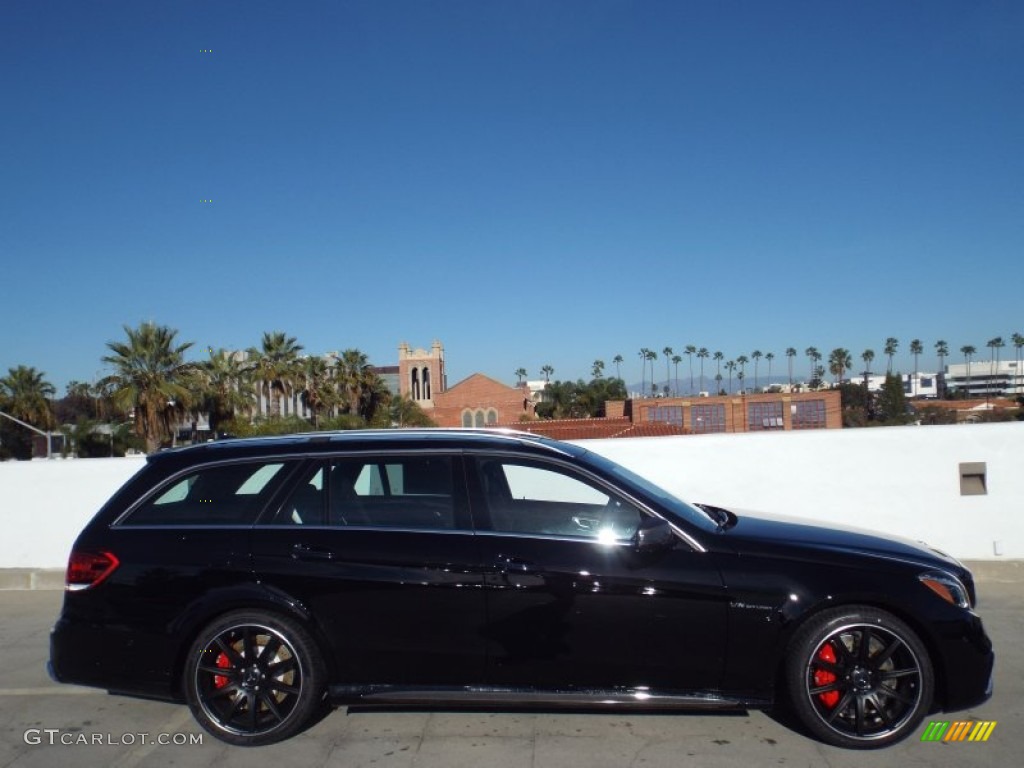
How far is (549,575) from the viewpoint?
403 cm

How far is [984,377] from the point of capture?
15575cm

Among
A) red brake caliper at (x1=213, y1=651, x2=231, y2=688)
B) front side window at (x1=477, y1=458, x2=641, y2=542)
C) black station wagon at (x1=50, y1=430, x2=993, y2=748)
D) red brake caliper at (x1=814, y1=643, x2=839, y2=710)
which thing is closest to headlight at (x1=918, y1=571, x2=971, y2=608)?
black station wagon at (x1=50, y1=430, x2=993, y2=748)

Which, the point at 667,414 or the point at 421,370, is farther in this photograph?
the point at 421,370

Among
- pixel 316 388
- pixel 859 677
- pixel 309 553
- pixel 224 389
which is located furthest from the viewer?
pixel 316 388

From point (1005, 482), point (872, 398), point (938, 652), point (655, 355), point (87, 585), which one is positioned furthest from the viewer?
point (655, 355)

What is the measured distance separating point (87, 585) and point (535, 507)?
8.00 feet

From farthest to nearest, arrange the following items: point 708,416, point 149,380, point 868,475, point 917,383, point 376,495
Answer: point 917,383 < point 708,416 < point 149,380 < point 868,475 < point 376,495

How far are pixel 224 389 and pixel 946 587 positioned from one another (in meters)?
43.1

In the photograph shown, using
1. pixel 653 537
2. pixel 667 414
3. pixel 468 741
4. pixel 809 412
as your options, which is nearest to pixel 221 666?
pixel 468 741

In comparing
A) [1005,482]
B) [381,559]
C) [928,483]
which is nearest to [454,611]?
[381,559]

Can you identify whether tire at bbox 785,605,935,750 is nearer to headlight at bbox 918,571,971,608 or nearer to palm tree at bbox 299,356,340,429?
headlight at bbox 918,571,971,608

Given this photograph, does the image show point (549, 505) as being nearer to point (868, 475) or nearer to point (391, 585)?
point (391, 585)

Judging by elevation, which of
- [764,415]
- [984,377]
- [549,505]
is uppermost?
[984,377]

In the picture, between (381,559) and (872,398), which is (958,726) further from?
(872,398)
